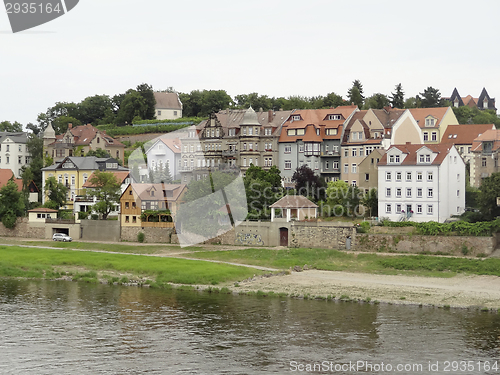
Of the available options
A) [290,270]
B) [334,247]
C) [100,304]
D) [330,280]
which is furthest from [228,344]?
[334,247]

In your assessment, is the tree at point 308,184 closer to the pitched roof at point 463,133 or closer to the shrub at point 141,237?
the pitched roof at point 463,133

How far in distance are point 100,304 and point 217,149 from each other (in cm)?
4659

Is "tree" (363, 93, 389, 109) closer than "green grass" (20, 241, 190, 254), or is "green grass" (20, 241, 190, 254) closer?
"green grass" (20, 241, 190, 254)

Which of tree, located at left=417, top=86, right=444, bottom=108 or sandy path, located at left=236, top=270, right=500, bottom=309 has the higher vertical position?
tree, located at left=417, top=86, right=444, bottom=108

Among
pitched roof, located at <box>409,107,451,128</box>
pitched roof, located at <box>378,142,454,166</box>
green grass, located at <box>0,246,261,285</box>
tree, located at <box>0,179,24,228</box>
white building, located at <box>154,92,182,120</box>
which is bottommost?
green grass, located at <box>0,246,261,285</box>

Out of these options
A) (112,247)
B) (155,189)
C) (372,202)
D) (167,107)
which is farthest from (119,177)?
(167,107)

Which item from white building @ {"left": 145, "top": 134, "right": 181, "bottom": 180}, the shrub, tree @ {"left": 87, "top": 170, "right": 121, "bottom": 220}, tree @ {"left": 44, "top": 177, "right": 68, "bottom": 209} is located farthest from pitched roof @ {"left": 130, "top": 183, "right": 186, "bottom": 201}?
white building @ {"left": 145, "top": 134, "right": 181, "bottom": 180}

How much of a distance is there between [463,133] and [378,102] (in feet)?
91.1

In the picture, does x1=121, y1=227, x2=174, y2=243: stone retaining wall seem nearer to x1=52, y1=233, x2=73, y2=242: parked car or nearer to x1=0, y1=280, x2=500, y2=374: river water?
x1=52, y1=233, x2=73, y2=242: parked car

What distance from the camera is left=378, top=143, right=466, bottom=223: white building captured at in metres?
70.1

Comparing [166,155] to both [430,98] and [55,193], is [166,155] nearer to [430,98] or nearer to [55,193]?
[55,193]

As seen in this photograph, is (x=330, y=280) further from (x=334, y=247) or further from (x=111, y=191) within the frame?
(x=111, y=191)

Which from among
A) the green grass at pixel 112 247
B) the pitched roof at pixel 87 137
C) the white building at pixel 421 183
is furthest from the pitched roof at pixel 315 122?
the pitched roof at pixel 87 137

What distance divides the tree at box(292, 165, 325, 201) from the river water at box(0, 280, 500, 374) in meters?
32.6
